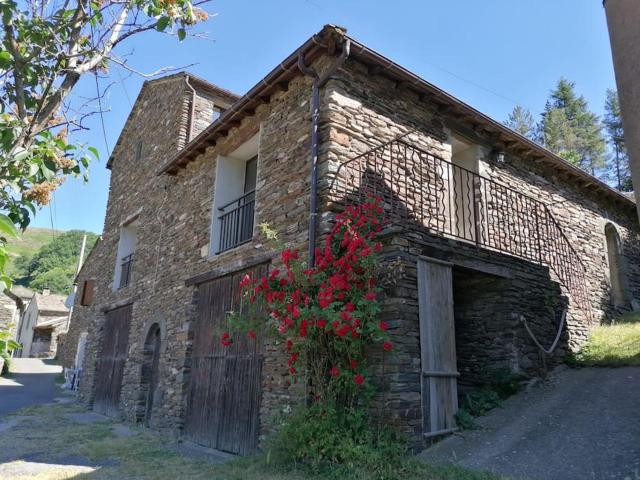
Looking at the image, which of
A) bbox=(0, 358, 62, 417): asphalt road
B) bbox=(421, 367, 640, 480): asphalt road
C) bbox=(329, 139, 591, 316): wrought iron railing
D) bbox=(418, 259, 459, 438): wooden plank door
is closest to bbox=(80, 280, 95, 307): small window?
bbox=(0, 358, 62, 417): asphalt road

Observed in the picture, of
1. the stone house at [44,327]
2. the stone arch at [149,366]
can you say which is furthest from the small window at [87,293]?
the stone house at [44,327]

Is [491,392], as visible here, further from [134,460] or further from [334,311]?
[134,460]

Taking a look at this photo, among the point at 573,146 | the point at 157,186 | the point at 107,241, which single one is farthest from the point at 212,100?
the point at 573,146

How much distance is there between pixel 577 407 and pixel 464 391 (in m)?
1.37

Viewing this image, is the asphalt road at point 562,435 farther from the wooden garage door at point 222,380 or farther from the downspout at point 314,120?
the wooden garage door at point 222,380

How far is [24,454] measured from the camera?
655 centimetres

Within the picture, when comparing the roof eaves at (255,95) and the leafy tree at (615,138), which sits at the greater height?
the leafy tree at (615,138)

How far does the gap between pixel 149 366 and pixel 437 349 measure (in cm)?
676

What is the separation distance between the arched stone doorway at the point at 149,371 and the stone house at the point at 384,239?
3 cm

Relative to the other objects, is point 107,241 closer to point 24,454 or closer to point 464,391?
point 24,454

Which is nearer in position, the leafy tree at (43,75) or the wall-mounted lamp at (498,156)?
the leafy tree at (43,75)

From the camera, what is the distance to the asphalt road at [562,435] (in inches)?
164

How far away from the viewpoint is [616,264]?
11664 millimetres

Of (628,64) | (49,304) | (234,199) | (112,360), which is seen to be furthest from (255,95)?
(49,304)
